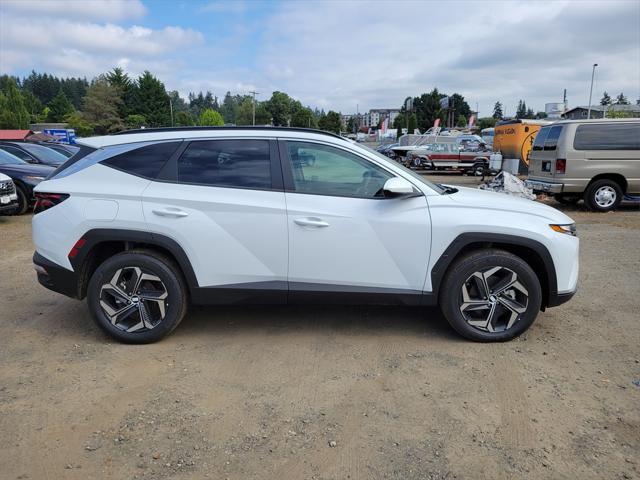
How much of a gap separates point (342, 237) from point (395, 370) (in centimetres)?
108

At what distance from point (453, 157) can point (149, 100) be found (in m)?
84.2

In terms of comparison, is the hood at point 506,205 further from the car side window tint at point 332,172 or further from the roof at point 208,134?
the roof at point 208,134

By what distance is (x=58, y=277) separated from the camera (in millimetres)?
4156

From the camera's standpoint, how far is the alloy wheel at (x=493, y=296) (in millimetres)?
4020

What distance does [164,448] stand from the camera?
2814mm

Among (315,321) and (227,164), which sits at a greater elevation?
(227,164)

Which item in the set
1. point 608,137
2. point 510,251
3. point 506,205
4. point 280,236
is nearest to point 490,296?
point 510,251

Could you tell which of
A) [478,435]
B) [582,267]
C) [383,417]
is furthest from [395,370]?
[582,267]

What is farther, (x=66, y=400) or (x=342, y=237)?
(x=342, y=237)

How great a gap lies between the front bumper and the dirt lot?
6952 millimetres

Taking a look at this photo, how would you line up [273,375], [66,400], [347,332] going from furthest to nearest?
[347,332], [273,375], [66,400]

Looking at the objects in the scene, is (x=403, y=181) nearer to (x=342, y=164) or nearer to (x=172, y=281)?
(x=342, y=164)

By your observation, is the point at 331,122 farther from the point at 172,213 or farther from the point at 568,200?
the point at 172,213

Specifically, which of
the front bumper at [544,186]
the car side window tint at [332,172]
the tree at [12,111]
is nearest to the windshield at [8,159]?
the car side window tint at [332,172]
